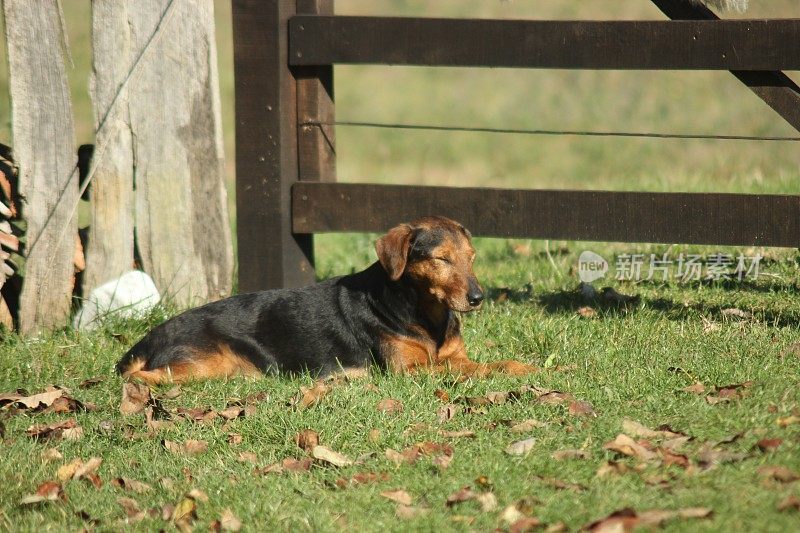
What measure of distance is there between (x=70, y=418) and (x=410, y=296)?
1928 millimetres

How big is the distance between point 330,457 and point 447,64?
2.70m

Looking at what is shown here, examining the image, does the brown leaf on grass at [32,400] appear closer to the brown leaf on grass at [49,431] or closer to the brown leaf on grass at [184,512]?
the brown leaf on grass at [49,431]

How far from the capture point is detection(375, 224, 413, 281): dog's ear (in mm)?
5492

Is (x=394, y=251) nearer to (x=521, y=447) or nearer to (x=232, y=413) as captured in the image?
(x=232, y=413)

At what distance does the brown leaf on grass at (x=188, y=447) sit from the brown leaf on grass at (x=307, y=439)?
1.40 ft

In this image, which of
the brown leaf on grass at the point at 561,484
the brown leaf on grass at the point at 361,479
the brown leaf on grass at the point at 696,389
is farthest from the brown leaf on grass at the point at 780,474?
the brown leaf on grass at the point at 361,479

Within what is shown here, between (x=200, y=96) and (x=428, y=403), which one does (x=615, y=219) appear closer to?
(x=428, y=403)

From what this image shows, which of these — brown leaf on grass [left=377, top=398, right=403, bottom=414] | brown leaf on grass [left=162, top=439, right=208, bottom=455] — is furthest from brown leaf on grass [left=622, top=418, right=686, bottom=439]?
brown leaf on grass [left=162, top=439, right=208, bottom=455]

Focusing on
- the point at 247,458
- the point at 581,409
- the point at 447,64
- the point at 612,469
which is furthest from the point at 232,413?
the point at 447,64

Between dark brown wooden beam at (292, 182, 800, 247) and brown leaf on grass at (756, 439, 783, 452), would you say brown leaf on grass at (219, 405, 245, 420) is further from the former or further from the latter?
brown leaf on grass at (756, 439, 783, 452)

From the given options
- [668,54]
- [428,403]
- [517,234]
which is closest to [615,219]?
[517,234]

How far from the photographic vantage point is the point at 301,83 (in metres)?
6.44

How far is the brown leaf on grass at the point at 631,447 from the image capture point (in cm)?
384

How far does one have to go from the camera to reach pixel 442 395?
4.88m
